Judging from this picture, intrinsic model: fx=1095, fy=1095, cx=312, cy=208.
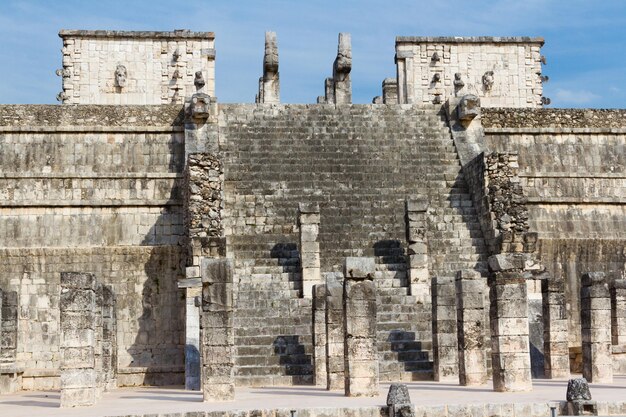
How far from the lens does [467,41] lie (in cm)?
3734

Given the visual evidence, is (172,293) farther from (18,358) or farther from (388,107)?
(388,107)

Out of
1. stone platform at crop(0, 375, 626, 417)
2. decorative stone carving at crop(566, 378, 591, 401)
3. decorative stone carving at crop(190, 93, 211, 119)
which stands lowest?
stone platform at crop(0, 375, 626, 417)

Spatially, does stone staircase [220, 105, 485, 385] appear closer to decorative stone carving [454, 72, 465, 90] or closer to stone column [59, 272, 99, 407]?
stone column [59, 272, 99, 407]

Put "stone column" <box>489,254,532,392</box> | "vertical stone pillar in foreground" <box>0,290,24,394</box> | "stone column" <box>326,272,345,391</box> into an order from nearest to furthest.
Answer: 1. "stone column" <box>489,254,532,392</box>
2. "stone column" <box>326,272,345,391</box>
3. "vertical stone pillar in foreground" <box>0,290,24,394</box>

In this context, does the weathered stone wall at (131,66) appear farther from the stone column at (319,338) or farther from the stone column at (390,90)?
the stone column at (319,338)

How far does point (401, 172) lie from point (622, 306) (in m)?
6.38

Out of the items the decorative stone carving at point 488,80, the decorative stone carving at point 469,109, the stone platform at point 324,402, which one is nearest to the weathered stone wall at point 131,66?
the decorative stone carving at point 488,80

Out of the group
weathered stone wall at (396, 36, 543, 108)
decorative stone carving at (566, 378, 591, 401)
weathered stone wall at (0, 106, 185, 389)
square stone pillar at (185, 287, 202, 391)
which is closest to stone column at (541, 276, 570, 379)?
decorative stone carving at (566, 378, 591, 401)

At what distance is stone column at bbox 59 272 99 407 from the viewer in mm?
17000

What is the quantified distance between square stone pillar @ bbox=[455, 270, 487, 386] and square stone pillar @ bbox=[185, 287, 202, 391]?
4905 mm

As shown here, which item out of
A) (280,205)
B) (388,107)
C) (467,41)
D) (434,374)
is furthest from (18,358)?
(467,41)

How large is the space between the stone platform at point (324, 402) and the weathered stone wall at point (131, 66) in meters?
17.0

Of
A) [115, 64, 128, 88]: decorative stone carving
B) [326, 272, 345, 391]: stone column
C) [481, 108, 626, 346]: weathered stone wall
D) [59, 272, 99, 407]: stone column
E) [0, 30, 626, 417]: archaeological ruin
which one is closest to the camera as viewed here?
[59, 272, 99, 407]: stone column

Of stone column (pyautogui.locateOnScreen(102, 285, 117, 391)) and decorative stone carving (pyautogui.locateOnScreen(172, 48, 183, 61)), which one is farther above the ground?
decorative stone carving (pyautogui.locateOnScreen(172, 48, 183, 61))
